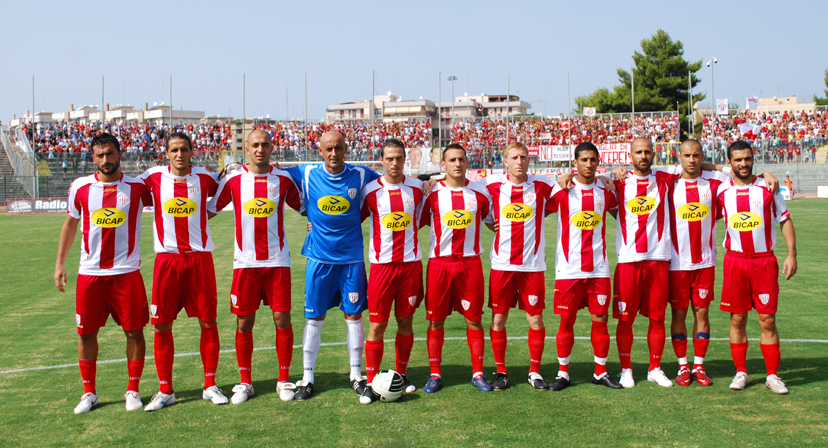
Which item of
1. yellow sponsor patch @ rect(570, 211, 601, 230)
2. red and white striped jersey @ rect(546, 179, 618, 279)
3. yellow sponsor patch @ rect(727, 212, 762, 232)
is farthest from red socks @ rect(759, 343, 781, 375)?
yellow sponsor patch @ rect(570, 211, 601, 230)

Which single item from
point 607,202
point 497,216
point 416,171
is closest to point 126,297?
point 497,216

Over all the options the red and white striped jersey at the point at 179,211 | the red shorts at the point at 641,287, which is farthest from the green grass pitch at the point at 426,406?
the red and white striped jersey at the point at 179,211

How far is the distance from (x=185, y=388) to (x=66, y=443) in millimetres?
1275

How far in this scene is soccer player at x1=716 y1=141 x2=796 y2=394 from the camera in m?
5.32

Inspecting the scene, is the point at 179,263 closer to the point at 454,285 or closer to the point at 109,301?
the point at 109,301

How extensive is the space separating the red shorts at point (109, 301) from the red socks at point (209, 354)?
49 cm

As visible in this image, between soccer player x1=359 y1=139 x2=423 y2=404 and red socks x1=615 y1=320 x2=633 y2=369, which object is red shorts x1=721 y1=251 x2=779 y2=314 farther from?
soccer player x1=359 y1=139 x2=423 y2=404

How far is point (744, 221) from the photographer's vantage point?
5379 millimetres

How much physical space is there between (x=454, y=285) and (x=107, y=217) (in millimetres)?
2908

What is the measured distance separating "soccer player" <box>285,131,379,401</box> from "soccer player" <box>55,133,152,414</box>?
53.8 inches

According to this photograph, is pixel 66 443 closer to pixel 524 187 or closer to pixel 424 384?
pixel 424 384

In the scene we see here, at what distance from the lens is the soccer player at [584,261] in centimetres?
546

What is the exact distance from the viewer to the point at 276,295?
532 cm

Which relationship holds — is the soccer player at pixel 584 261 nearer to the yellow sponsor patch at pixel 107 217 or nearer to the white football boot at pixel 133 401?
the white football boot at pixel 133 401
